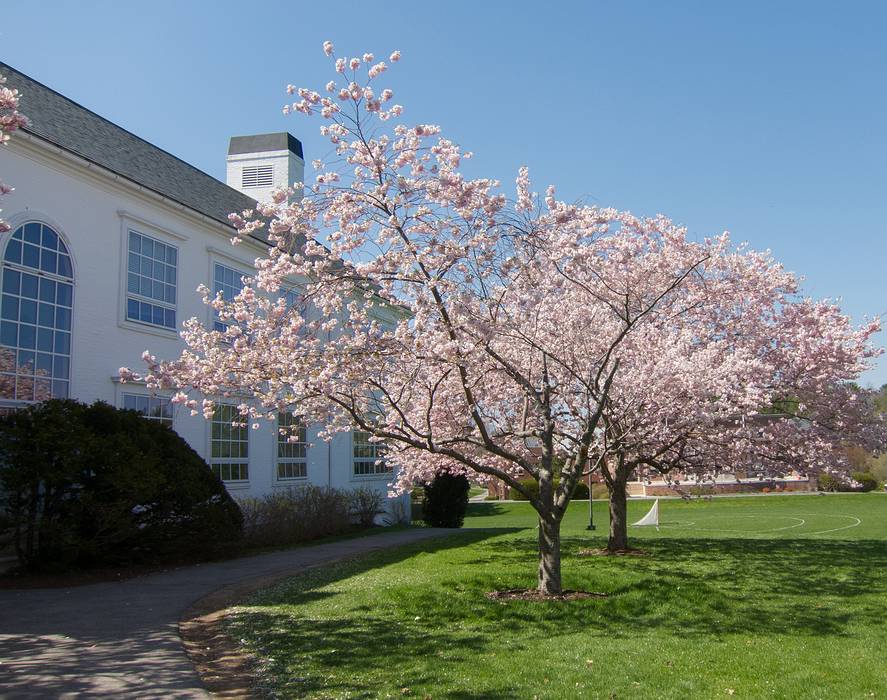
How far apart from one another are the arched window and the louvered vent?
487 inches

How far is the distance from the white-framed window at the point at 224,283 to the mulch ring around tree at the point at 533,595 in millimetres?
9816

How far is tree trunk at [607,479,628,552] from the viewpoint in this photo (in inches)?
546

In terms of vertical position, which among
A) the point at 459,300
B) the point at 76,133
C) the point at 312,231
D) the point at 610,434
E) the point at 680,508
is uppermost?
the point at 76,133

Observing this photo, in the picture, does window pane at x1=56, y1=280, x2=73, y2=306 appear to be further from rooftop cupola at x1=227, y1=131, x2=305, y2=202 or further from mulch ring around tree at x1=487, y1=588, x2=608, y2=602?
rooftop cupola at x1=227, y1=131, x2=305, y2=202

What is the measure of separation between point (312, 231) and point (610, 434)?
5.59 m

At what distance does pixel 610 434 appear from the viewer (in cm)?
1173

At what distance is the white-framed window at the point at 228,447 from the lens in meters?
16.6

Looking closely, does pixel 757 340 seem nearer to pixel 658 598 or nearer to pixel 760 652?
pixel 658 598

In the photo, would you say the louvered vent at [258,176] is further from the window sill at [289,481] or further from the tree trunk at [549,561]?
the tree trunk at [549,561]

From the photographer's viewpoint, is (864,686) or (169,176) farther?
(169,176)

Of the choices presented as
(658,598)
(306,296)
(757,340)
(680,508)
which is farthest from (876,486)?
(306,296)

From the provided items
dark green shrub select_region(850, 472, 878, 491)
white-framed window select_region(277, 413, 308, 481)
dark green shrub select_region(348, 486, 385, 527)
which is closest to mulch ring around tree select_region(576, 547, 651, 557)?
white-framed window select_region(277, 413, 308, 481)

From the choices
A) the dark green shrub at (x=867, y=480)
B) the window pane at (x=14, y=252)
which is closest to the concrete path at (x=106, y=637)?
the window pane at (x=14, y=252)

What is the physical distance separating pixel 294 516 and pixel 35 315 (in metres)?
7.04
